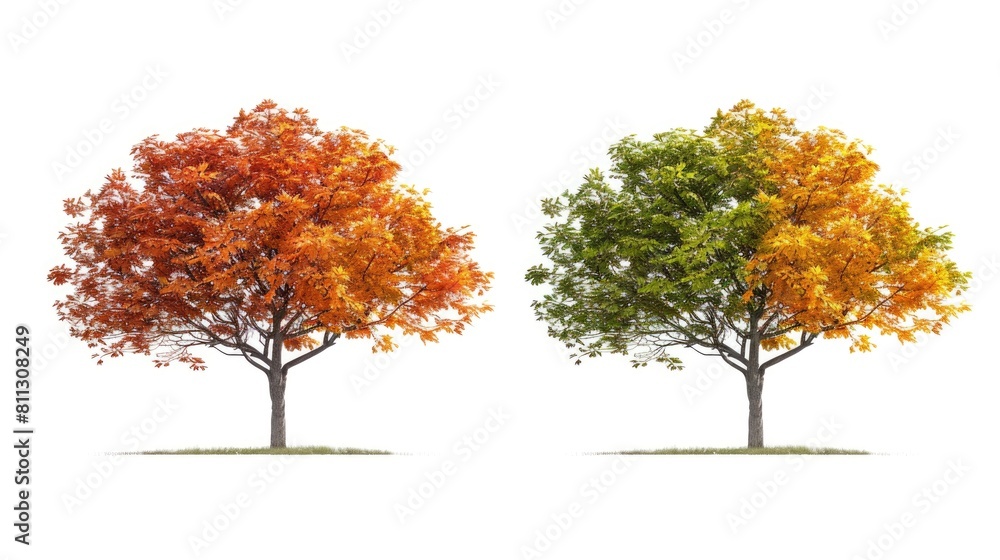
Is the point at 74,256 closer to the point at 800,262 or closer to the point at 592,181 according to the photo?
→ the point at 592,181

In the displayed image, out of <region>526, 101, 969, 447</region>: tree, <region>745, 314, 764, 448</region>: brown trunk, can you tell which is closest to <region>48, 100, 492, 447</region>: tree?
<region>526, 101, 969, 447</region>: tree

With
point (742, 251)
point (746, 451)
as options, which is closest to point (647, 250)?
point (742, 251)

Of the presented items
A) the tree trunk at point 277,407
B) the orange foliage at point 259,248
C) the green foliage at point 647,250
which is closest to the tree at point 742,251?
the green foliage at point 647,250

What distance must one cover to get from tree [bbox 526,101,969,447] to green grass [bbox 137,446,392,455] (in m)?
5.67

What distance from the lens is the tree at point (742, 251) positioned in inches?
766

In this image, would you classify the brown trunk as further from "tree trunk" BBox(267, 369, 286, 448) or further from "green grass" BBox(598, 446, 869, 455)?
"tree trunk" BBox(267, 369, 286, 448)

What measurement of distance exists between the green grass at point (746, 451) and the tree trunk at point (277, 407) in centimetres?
808

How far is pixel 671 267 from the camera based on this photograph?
2092 cm

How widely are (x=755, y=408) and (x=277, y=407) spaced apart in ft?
39.4

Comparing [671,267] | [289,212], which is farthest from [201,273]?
[671,267]

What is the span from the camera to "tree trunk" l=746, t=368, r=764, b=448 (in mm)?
21125

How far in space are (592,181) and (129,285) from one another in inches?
453

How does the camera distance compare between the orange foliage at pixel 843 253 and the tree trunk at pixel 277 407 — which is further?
the tree trunk at pixel 277 407

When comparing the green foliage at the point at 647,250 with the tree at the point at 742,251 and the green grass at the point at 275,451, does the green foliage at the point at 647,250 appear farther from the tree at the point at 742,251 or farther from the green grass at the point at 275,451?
the green grass at the point at 275,451
